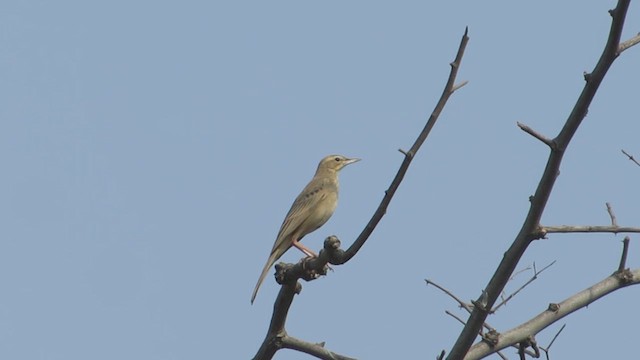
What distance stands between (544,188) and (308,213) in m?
6.73

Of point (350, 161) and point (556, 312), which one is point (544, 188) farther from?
point (350, 161)

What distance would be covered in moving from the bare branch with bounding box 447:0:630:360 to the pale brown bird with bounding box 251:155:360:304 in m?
4.15

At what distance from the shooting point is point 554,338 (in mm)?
6625

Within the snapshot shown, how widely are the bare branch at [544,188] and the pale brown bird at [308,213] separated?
13.6 ft

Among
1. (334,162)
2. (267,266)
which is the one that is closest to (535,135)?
(267,266)

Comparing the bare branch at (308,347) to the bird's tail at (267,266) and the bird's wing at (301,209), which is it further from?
the bird's wing at (301,209)

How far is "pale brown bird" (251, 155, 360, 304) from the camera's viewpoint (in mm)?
11211

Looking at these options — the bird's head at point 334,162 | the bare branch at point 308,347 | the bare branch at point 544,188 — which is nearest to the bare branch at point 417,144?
the bare branch at point 544,188

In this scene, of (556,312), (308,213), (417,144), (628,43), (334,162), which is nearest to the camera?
(628,43)

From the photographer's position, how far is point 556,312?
6.51 m

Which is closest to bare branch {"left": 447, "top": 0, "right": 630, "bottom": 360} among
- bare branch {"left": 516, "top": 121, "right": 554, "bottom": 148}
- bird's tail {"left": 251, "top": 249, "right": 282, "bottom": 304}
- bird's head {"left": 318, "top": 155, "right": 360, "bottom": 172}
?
bare branch {"left": 516, "top": 121, "right": 554, "bottom": 148}

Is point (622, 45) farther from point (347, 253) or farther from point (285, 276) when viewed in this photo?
point (285, 276)

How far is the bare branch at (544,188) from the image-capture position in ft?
15.8

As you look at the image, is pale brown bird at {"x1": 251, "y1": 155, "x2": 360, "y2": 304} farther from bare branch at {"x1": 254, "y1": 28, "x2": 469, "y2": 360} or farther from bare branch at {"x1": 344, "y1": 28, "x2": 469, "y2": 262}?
bare branch at {"x1": 344, "y1": 28, "x2": 469, "y2": 262}
